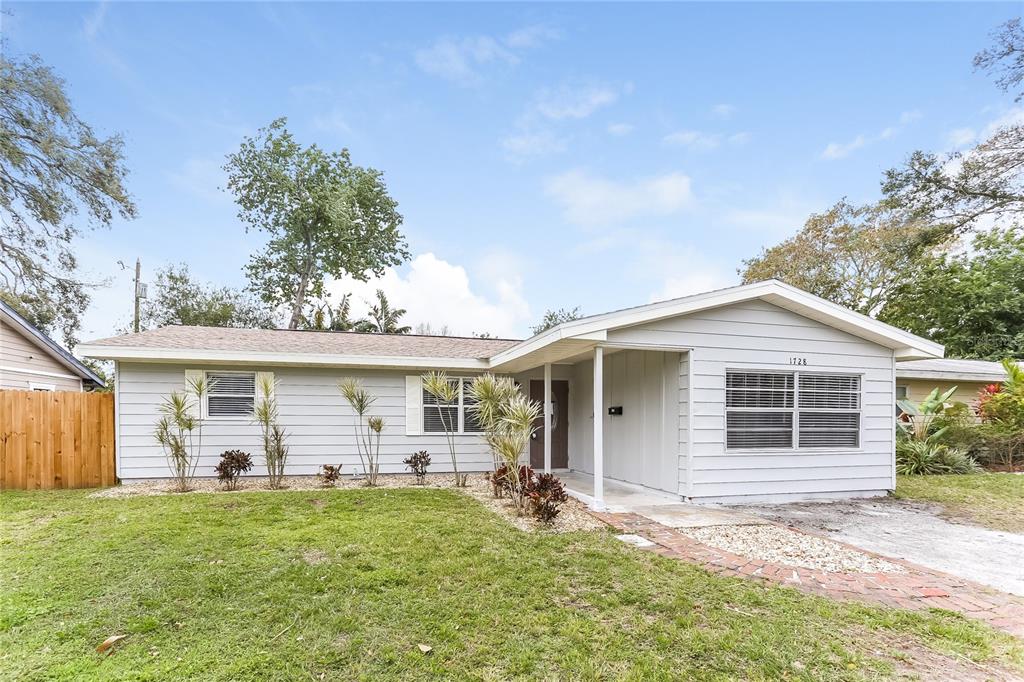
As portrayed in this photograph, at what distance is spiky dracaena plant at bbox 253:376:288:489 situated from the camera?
864cm

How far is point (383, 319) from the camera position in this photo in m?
23.8

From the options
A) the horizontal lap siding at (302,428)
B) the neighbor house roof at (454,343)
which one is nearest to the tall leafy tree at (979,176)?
the neighbor house roof at (454,343)

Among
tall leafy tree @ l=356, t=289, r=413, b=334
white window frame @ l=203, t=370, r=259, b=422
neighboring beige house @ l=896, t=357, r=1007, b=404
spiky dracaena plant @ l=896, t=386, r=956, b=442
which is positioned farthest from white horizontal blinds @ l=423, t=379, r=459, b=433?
tall leafy tree @ l=356, t=289, r=413, b=334

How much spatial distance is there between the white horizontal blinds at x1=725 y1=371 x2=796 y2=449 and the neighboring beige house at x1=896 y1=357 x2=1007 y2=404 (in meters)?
8.12

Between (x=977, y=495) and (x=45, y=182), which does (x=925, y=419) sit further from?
(x=45, y=182)

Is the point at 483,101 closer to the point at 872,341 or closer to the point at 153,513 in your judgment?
the point at 872,341

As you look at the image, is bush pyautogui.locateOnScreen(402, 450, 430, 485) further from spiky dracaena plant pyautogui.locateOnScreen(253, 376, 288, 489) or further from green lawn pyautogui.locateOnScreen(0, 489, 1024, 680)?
green lawn pyautogui.locateOnScreen(0, 489, 1024, 680)

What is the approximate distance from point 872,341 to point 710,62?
6.41 m

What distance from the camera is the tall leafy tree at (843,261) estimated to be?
73.2 ft

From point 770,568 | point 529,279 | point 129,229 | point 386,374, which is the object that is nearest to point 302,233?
point 129,229

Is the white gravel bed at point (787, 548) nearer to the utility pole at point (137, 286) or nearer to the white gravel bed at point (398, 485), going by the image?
the white gravel bed at point (398, 485)

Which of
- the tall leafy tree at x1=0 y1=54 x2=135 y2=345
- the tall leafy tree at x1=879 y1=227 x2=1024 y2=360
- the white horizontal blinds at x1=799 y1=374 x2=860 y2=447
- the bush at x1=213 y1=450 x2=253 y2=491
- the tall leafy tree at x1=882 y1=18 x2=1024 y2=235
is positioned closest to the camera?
the white horizontal blinds at x1=799 y1=374 x2=860 y2=447

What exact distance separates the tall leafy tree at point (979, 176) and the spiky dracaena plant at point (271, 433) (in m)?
15.4

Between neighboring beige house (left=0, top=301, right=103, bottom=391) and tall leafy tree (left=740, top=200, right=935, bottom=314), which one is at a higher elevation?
tall leafy tree (left=740, top=200, right=935, bottom=314)
